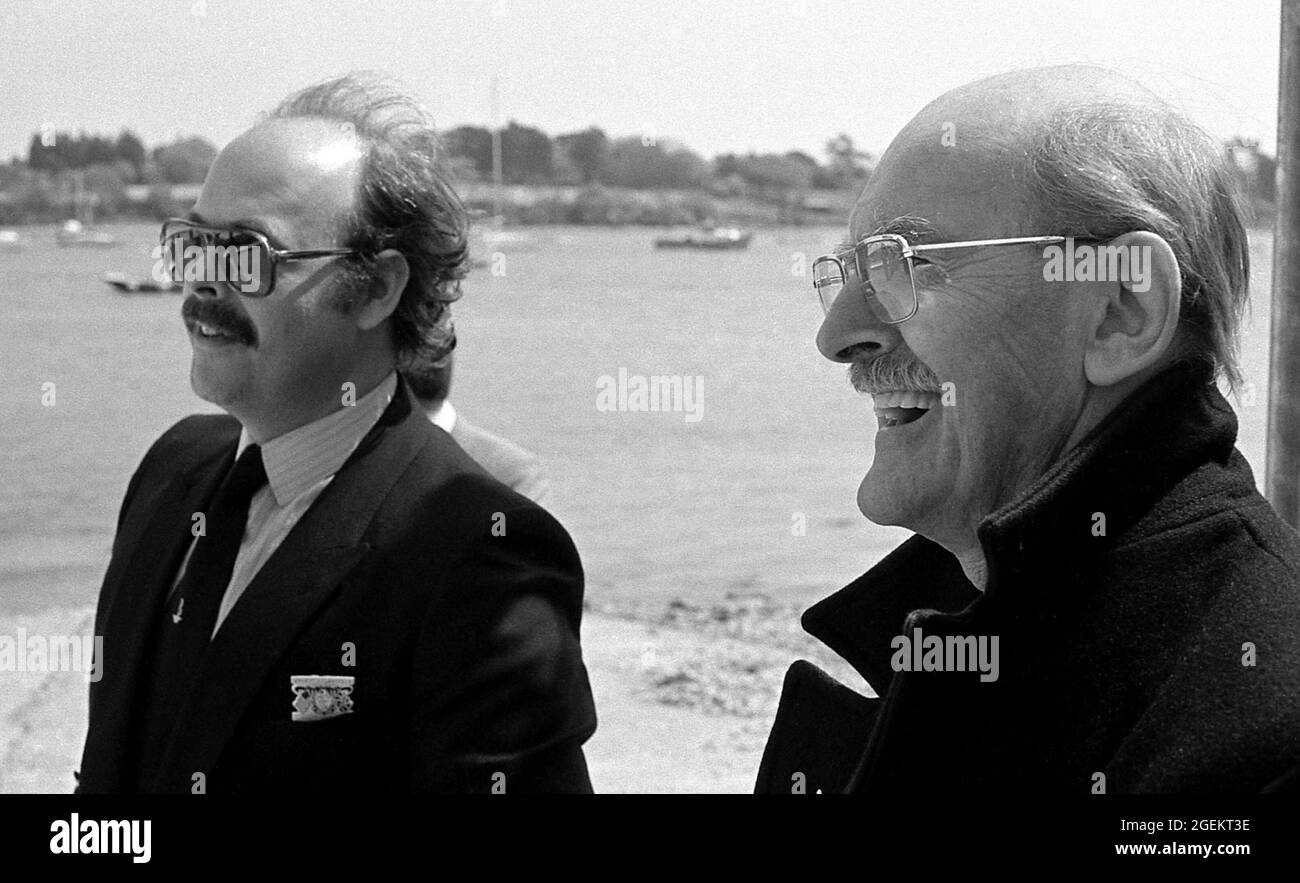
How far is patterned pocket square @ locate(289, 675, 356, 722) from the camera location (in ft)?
7.32

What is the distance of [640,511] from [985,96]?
19.0 meters

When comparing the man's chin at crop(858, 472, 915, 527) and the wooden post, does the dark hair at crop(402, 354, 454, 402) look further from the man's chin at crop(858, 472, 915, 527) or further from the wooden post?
the man's chin at crop(858, 472, 915, 527)

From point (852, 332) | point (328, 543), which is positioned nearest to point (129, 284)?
point (328, 543)

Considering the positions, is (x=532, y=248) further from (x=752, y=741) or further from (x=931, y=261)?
(x=931, y=261)

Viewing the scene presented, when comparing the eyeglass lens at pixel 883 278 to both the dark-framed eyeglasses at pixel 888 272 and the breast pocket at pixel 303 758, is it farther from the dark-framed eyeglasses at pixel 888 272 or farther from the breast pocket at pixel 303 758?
the breast pocket at pixel 303 758

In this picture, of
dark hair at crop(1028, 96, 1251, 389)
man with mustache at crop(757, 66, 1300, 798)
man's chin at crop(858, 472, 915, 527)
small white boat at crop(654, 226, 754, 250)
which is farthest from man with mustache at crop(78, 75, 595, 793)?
small white boat at crop(654, 226, 754, 250)

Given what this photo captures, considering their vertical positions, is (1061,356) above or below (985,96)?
below

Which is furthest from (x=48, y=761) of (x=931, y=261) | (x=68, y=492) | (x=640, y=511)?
(x=68, y=492)

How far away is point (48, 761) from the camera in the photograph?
661cm

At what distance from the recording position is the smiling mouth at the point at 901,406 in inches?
66.4

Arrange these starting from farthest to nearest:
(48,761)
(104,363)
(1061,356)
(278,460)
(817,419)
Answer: (104,363)
(817,419)
(48,761)
(278,460)
(1061,356)

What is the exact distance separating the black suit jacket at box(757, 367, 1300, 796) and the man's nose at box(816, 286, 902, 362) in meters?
0.27

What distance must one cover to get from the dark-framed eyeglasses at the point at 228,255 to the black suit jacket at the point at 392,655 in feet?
1.09
